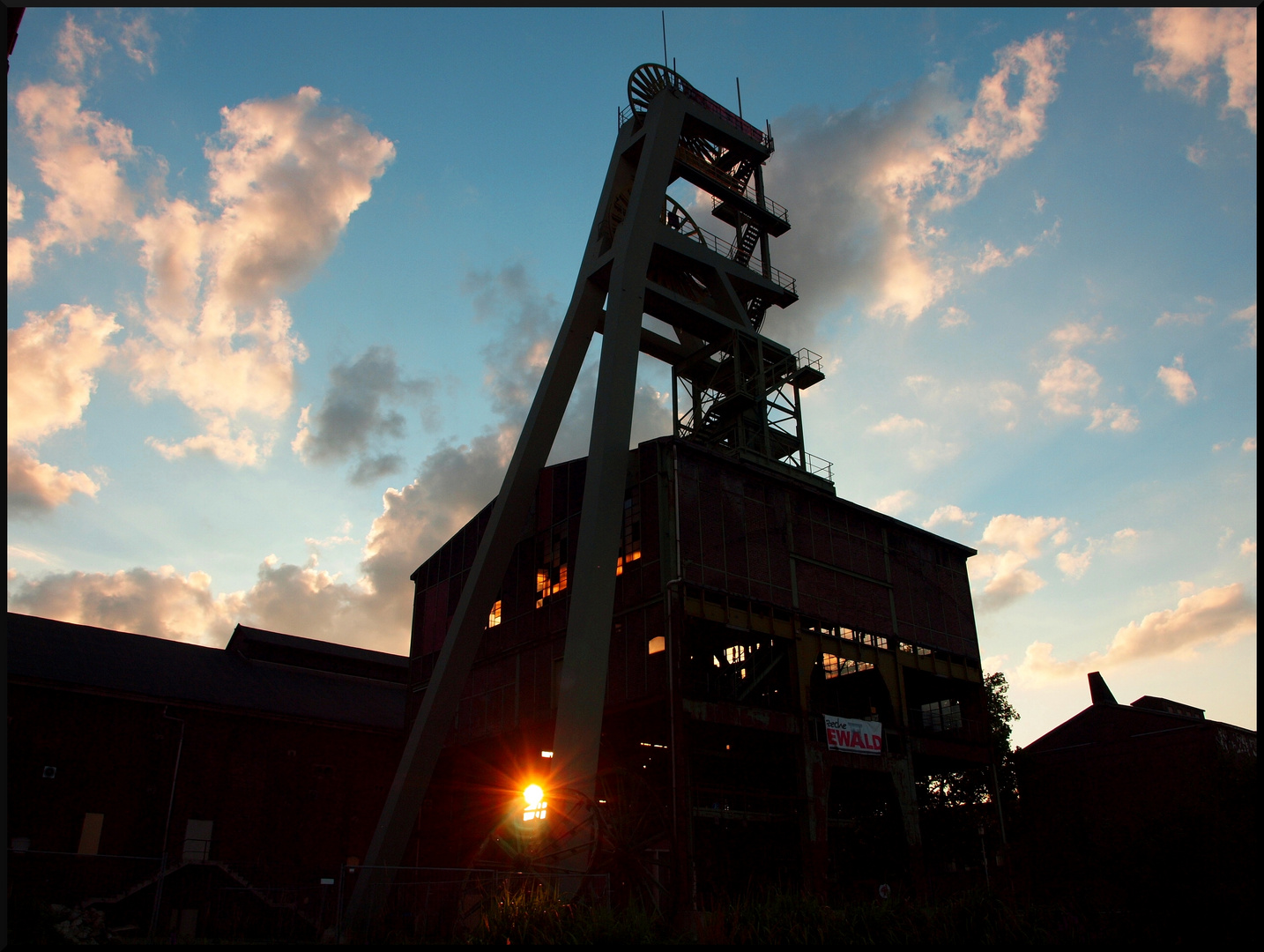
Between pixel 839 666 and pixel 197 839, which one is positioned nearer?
pixel 839 666

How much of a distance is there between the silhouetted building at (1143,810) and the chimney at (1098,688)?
61 millimetres

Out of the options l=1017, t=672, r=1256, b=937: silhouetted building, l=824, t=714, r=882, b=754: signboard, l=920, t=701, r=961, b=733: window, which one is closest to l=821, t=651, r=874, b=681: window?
l=824, t=714, r=882, b=754: signboard

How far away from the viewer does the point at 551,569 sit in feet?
90.2

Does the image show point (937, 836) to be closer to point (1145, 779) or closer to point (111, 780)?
point (1145, 779)

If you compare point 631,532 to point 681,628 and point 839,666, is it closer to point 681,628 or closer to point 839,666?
point 681,628

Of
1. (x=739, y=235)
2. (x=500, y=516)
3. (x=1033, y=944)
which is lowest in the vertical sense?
(x=1033, y=944)

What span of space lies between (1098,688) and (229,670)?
1568 inches

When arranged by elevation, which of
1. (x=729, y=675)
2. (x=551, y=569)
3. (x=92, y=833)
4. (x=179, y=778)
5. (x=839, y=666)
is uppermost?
(x=551, y=569)

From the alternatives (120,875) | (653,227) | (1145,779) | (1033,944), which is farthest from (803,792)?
(1145,779)

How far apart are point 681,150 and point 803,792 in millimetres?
22127

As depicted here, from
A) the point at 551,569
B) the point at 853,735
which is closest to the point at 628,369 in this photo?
the point at 551,569

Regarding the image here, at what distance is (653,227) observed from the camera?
25.4m

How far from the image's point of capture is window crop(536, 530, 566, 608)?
2703 cm

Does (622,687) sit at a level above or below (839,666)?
below
